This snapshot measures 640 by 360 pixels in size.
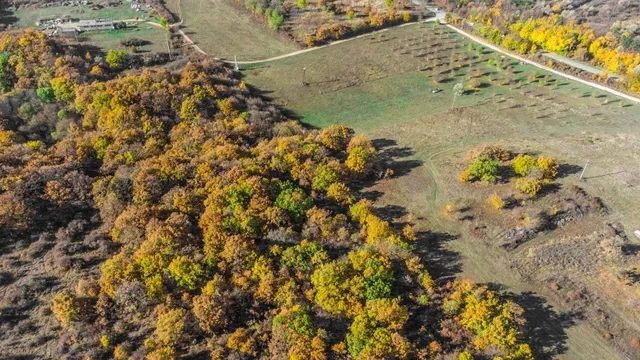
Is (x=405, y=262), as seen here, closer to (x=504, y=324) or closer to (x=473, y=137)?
(x=504, y=324)

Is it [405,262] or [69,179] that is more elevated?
[69,179]

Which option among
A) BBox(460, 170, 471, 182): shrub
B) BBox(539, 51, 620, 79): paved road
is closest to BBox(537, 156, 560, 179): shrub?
BBox(460, 170, 471, 182): shrub

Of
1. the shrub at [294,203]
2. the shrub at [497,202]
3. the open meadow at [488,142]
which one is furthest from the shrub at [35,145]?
the shrub at [497,202]

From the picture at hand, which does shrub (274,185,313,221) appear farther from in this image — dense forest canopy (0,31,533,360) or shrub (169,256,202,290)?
shrub (169,256,202,290)

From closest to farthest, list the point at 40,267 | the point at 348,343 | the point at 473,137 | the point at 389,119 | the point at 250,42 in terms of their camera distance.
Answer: the point at 348,343 < the point at 40,267 < the point at 473,137 < the point at 389,119 < the point at 250,42

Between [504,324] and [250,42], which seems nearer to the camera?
[504,324]

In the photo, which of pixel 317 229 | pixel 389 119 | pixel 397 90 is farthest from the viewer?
pixel 397 90

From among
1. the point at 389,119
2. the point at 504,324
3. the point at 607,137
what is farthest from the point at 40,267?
the point at 607,137
